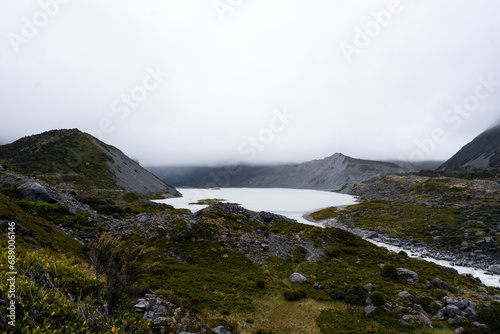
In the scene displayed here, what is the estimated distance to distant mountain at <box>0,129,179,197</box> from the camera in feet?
392

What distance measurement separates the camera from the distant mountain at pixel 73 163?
120 m

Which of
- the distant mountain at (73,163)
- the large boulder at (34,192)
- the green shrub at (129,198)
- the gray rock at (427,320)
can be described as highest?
the distant mountain at (73,163)

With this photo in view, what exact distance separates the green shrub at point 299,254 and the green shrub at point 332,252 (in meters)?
4.05

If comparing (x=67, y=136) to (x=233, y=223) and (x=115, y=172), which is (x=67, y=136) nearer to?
(x=115, y=172)

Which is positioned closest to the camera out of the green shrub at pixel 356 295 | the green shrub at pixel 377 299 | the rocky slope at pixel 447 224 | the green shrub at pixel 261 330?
the green shrub at pixel 261 330

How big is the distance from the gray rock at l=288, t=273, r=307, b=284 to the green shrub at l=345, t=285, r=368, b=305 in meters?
5.60

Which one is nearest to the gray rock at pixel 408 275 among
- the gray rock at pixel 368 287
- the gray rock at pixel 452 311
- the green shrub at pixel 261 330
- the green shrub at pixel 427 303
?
the green shrub at pixel 427 303

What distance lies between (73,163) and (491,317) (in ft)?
605

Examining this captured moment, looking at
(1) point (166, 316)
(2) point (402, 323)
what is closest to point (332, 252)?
(2) point (402, 323)

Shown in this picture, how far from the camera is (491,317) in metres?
19.3

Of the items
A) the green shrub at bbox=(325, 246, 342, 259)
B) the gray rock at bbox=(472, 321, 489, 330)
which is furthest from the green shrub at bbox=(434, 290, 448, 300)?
the green shrub at bbox=(325, 246, 342, 259)

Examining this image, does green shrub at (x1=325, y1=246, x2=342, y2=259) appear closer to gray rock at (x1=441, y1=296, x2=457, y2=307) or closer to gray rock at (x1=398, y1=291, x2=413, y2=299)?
gray rock at (x1=398, y1=291, x2=413, y2=299)

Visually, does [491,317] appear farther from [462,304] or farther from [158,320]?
[158,320]

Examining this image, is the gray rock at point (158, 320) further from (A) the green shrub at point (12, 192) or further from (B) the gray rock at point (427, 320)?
(A) the green shrub at point (12, 192)
